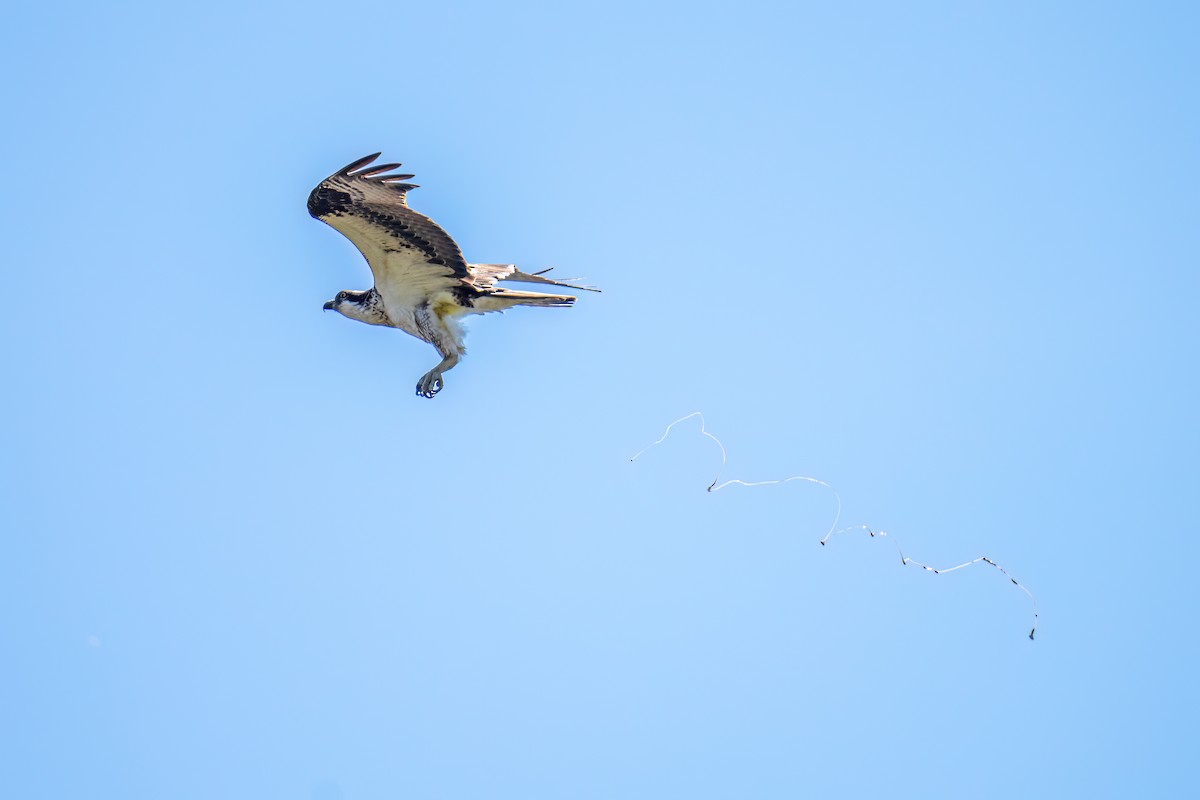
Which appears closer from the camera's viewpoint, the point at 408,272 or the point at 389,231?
the point at 389,231

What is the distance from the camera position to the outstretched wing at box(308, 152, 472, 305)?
1227cm

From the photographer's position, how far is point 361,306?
47.2ft

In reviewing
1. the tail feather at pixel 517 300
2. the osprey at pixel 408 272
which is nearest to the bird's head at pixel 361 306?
the osprey at pixel 408 272

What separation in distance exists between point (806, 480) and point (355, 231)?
494 centimetres

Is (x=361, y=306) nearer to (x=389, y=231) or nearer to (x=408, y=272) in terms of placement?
(x=408, y=272)

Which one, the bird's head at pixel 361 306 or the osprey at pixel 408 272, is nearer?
the osprey at pixel 408 272

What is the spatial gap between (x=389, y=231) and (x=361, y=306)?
1683 millimetres

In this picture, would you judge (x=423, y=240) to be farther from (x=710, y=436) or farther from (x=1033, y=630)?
(x=1033, y=630)

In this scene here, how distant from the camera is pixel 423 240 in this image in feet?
42.4

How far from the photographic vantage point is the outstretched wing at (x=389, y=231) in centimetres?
1227

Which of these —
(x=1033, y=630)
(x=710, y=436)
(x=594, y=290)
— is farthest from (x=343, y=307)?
(x=1033, y=630)

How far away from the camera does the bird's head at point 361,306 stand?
14.2 m

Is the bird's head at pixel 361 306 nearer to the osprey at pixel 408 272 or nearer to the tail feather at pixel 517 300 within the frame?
the osprey at pixel 408 272

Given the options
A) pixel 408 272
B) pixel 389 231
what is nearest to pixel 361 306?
pixel 408 272
